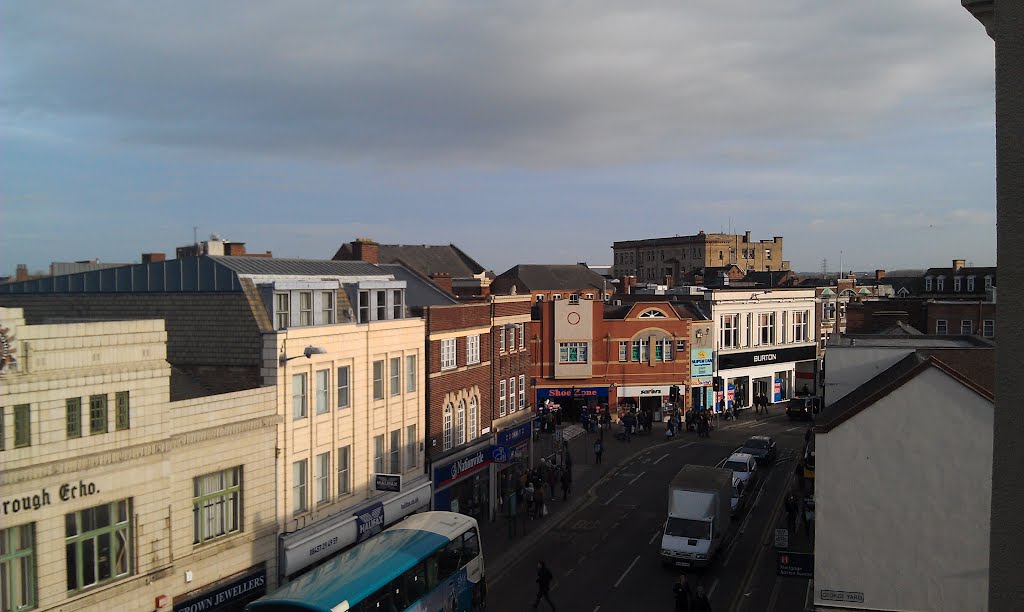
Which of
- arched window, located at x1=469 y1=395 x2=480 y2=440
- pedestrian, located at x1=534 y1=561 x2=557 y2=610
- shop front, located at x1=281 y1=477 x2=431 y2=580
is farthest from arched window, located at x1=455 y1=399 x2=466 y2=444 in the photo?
pedestrian, located at x1=534 y1=561 x2=557 y2=610

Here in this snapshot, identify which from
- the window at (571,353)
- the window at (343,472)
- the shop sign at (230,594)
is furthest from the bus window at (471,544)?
the window at (571,353)

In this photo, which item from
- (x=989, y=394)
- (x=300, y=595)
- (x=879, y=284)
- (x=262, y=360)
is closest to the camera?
(x=300, y=595)

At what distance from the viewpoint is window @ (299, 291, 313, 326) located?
1011 inches

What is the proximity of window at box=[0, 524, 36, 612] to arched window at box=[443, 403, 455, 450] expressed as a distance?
59.7 ft

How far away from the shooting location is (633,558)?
96.2 ft

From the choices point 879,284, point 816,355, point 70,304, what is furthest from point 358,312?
point 879,284

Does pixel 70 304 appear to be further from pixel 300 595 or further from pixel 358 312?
pixel 300 595

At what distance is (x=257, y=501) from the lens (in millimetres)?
22406

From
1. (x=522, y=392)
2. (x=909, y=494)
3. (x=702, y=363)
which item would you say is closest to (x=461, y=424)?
(x=522, y=392)

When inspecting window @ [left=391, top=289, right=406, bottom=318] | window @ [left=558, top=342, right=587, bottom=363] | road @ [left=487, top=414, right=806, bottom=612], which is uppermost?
window @ [left=391, top=289, right=406, bottom=318]

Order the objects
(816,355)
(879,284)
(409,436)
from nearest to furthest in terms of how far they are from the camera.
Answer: (409,436) < (816,355) < (879,284)

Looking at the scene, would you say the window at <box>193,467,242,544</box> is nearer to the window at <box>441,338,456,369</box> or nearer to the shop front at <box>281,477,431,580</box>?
the shop front at <box>281,477,431,580</box>

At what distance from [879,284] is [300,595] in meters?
92.0

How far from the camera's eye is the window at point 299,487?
950 inches
